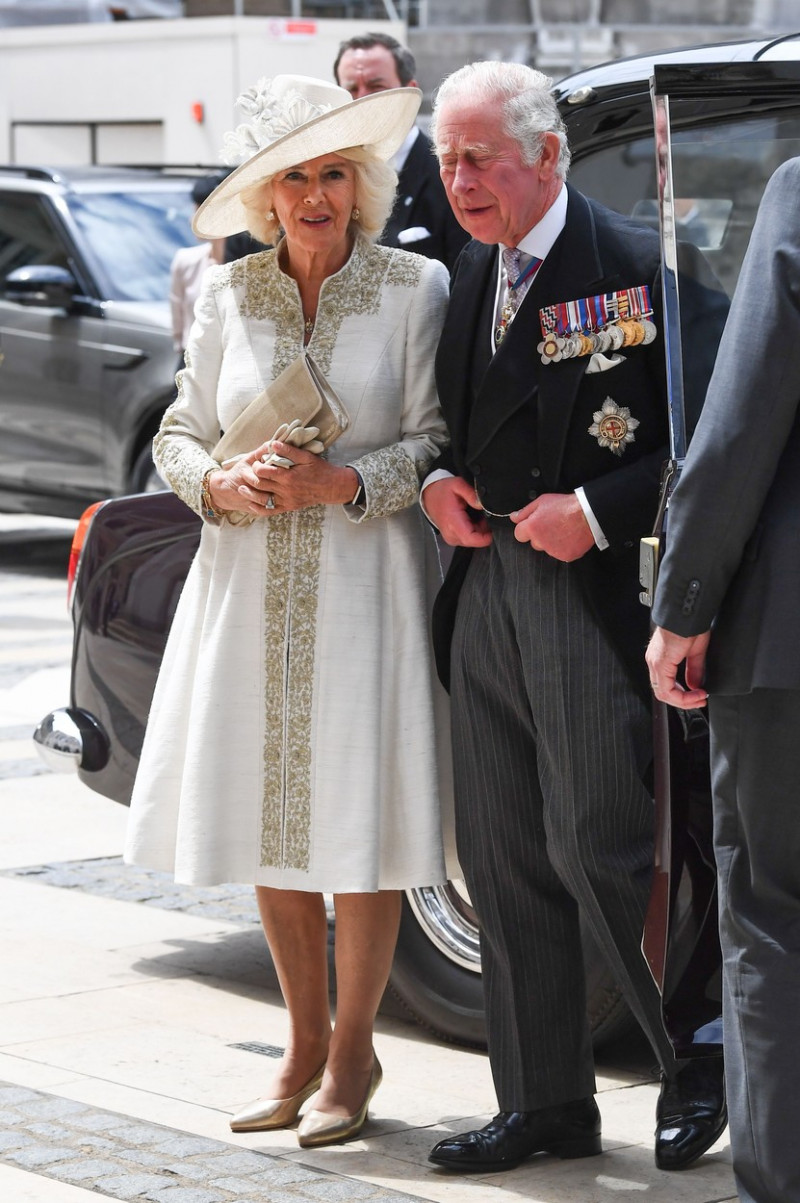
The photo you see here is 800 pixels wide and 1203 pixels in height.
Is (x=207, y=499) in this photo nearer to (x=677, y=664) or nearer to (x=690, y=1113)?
(x=677, y=664)

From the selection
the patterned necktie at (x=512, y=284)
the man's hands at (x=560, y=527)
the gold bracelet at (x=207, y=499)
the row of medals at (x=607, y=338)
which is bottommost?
the man's hands at (x=560, y=527)

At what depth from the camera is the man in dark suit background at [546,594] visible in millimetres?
3506

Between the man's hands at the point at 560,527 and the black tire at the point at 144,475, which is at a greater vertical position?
the black tire at the point at 144,475

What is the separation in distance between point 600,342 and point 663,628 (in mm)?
640

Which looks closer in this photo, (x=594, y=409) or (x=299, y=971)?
(x=594, y=409)

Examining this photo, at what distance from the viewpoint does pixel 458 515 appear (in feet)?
12.1

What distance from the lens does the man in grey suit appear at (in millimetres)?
2920

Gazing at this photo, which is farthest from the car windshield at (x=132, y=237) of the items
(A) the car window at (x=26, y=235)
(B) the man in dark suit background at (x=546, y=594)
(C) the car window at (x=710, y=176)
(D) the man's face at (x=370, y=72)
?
(B) the man in dark suit background at (x=546, y=594)

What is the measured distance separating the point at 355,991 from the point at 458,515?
3.10 ft

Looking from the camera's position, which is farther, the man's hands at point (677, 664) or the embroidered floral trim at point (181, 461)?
the embroidered floral trim at point (181, 461)

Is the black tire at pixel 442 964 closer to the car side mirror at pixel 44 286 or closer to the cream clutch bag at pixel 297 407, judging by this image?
the cream clutch bag at pixel 297 407

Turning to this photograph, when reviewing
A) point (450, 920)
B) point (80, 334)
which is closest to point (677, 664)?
point (450, 920)

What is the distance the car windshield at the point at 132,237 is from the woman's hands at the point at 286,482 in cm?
780

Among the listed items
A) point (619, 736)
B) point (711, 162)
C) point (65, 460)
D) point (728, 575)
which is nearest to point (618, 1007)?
point (619, 736)
